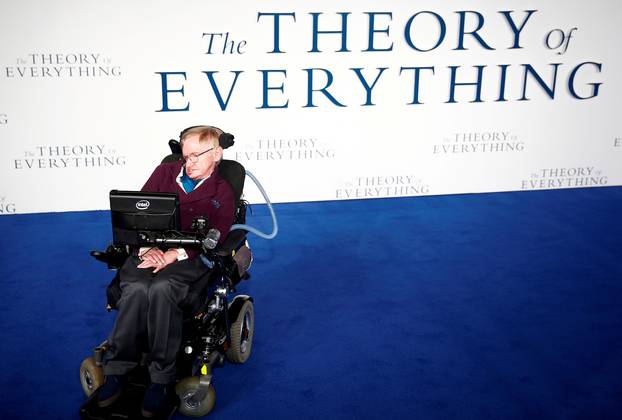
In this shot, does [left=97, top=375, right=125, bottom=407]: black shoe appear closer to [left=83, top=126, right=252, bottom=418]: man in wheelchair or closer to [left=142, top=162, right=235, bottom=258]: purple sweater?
[left=83, top=126, right=252, bottom=418]: man in wheelchair

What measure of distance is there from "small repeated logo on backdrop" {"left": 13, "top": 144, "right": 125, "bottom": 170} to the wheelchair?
2598mm

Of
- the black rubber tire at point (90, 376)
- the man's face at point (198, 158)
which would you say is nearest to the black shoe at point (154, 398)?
the black rubber tire at point (90, 376)

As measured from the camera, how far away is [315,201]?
578 cm

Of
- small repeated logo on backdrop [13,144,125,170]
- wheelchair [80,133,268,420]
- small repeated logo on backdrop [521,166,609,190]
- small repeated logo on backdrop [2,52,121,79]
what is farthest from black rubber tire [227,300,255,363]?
small repeated logo on backdrop [521,166,609,190]

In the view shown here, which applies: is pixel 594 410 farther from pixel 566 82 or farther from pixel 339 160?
pixel 566 82

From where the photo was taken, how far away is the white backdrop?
16.8 ft

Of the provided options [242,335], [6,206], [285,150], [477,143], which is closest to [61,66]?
[6,206]

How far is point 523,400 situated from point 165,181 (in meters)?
1.87

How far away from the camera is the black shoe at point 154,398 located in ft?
8.66

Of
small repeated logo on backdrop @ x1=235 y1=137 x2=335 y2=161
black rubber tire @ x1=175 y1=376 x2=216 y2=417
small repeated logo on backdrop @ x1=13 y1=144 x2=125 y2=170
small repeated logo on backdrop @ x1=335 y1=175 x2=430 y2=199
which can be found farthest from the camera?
small repeated logo on backdrop @ x1=335 y1=175 x2=430 y2=199

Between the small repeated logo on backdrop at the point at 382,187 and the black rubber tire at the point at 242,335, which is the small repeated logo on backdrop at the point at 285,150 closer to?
the small repeated logo on backdrop at the point at 382,187

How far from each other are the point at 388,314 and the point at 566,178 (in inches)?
127

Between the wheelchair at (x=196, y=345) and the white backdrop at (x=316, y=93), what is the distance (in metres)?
2.45

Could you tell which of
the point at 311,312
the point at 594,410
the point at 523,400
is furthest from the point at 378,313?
the point at 594,410
